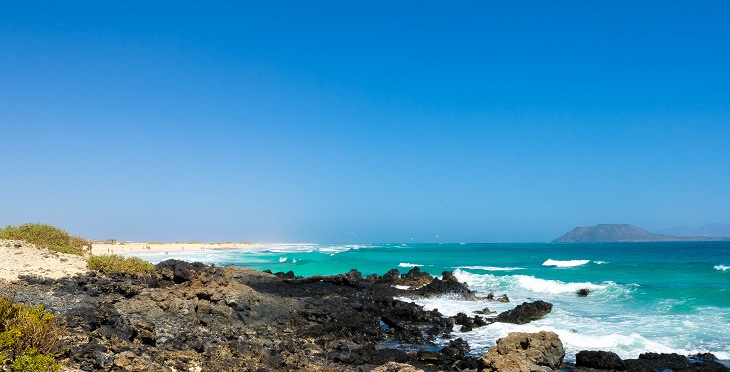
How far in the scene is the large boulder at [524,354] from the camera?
10789mm

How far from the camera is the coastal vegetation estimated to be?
7.96 m

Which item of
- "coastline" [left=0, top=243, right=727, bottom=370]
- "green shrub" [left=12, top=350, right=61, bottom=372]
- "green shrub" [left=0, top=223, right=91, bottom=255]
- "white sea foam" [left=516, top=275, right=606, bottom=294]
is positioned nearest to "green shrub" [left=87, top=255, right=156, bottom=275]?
"coastline" [left=0, top=243, right=727, bottom=370]

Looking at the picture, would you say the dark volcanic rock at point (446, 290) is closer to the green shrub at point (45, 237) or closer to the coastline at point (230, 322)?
the coastline at point (230, 322)

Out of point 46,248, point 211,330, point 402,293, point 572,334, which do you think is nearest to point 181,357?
point 211,330

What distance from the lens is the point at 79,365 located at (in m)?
9.23

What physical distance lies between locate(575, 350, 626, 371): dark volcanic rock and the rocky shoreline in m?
0.02

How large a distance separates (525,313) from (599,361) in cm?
785

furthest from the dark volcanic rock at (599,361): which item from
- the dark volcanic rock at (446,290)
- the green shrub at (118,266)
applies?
the green shrub at (118,266)

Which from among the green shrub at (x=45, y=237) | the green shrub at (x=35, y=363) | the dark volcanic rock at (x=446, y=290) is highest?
the green shrub at (x=45, y=237)

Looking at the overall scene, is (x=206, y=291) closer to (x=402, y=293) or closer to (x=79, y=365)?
(x=79, y=365)

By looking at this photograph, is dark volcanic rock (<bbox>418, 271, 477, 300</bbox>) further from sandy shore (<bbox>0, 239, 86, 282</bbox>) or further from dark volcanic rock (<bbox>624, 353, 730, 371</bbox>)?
sandy shore (<bbox>0, 239, 86, 282</bbox>)

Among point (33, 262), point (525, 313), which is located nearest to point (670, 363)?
point (525, 313)

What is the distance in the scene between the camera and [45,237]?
79.6 feet

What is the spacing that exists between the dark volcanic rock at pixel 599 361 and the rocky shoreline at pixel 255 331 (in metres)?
0.02
